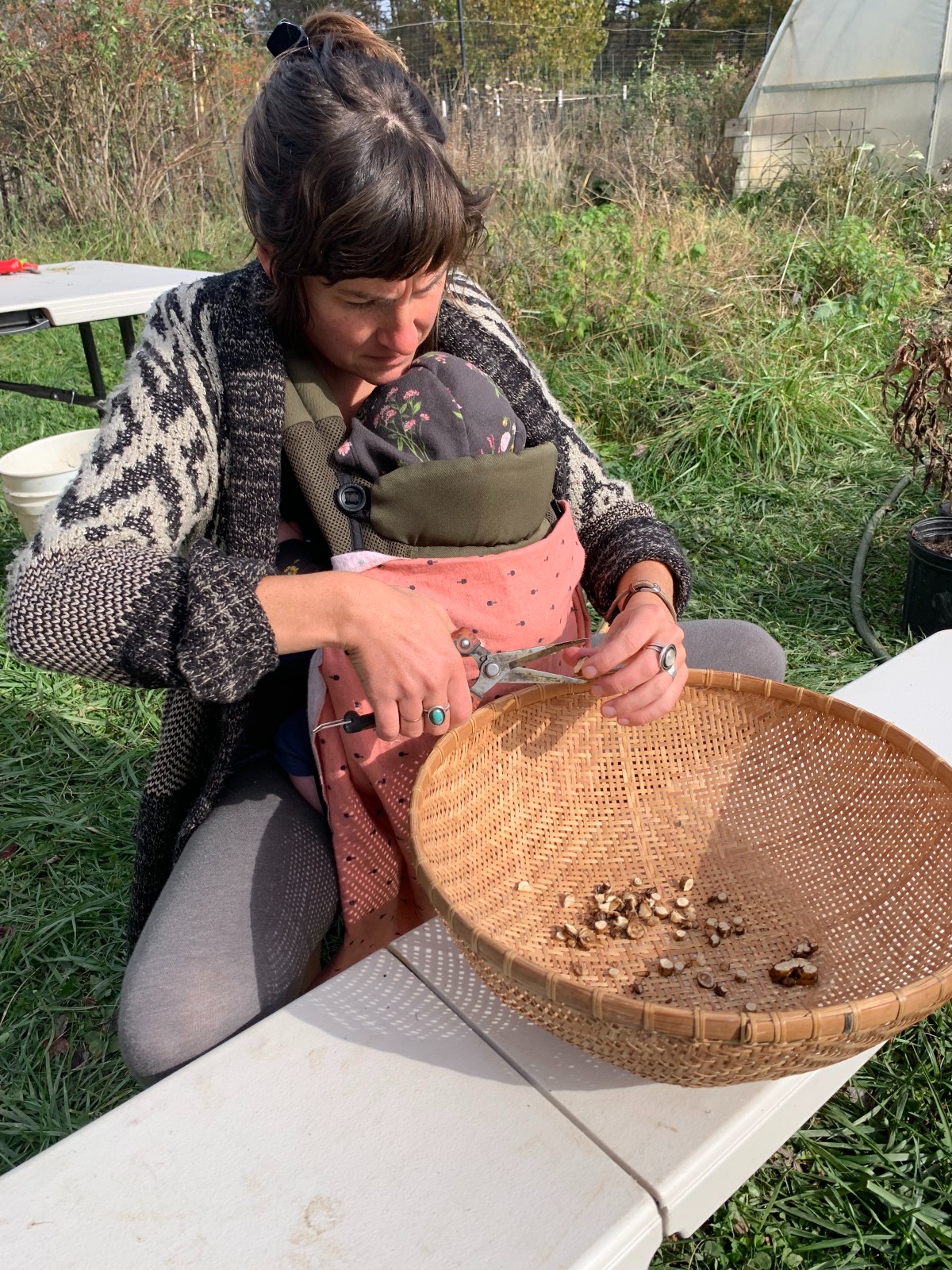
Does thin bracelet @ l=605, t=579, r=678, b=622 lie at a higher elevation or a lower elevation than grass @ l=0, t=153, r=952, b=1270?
higher

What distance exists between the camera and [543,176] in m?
6.21

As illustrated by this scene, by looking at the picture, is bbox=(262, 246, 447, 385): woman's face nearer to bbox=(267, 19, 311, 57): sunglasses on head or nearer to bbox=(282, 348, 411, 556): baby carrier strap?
bbox=(282, 348, 411, 556): baby carrier strap

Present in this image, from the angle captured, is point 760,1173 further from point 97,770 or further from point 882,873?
point 97,770

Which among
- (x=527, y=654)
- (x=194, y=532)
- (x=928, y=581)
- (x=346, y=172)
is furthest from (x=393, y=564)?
(x=928, y=581)

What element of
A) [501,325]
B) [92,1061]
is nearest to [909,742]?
[501,325]

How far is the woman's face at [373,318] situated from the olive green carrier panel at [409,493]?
0.07 meters

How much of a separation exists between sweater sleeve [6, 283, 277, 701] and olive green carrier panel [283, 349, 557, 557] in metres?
0.12

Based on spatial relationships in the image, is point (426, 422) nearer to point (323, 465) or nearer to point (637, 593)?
point (323, 465)

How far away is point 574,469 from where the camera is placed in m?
1.53

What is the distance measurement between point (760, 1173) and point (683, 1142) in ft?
1.96

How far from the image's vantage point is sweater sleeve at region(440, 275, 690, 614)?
1443 mm

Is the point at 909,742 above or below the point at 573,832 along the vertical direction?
above

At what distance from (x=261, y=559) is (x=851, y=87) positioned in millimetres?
9003

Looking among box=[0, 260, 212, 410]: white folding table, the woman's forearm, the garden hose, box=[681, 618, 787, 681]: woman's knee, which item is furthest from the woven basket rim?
box=[0, 260, 212, 410]: white folding table
